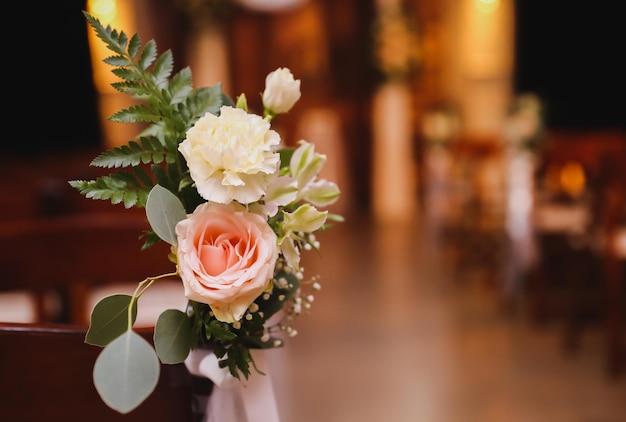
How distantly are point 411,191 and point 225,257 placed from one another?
23.6 feet

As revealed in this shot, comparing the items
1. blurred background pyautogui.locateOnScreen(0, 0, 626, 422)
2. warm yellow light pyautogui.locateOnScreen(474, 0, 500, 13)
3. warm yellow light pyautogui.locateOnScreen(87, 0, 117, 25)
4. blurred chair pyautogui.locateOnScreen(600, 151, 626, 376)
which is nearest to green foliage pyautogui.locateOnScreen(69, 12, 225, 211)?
blurred background pyautogui.locateOnScreen(0, 0, 626, 422)

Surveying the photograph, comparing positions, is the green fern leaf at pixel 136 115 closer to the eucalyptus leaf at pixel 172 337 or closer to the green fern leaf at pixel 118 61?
the green fern leaf at pixel 118 61

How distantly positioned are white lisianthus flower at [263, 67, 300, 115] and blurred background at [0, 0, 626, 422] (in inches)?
34.6

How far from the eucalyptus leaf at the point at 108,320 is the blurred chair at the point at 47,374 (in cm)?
12

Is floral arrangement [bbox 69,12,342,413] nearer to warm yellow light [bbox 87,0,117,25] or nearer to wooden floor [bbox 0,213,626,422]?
wooden floor [bbox 0,213,626,422]

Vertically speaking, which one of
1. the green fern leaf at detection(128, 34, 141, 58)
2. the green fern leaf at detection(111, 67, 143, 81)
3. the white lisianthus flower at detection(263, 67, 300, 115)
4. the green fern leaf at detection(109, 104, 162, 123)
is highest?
the green fern leaf at detection(128, 34, 141, 58)

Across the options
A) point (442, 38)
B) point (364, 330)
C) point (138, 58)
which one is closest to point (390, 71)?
point (442, 38)

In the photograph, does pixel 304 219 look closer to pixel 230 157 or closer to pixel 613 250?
pixel 230 157

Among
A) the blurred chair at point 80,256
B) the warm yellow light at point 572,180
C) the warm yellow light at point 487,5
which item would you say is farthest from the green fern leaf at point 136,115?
the warm yellow light at point 487,5

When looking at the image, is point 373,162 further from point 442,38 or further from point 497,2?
point 497,2

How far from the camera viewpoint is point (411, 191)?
7.75 metres

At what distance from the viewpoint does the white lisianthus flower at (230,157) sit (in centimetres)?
68

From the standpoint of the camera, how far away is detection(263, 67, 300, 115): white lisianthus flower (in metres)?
0.80

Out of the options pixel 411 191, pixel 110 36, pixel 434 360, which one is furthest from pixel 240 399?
pixel 411 191
